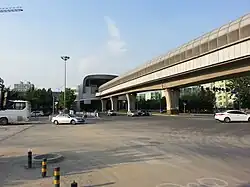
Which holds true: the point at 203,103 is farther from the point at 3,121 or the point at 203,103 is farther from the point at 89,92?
the point at 3,121

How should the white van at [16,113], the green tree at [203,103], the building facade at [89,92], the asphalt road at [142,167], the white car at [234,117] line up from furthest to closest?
the building facade at [89,92], the green tree at [203,103], the white van at [16,113], the white car at [234,117], the asphalt road at [142,167]

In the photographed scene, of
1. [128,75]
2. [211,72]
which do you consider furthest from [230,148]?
[128,75]

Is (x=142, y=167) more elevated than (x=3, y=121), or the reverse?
(x=3, y=121)

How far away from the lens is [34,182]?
842 centimetres

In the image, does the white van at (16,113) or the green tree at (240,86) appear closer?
the white van at (16,113)

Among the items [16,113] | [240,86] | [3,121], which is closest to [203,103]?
[240,86]

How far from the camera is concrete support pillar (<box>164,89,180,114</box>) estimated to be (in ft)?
200

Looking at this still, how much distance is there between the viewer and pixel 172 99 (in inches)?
2435

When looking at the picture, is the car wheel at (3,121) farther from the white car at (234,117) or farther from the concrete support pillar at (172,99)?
the concrete support pillar at (172,99)

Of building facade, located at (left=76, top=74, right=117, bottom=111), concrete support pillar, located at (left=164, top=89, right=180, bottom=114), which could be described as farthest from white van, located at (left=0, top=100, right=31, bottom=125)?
building facade, located at (left=76, top=74, right=117, bottom=111)

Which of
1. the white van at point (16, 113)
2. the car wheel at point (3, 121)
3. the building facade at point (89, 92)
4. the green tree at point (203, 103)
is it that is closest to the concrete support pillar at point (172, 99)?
the white van at point (16, 113)

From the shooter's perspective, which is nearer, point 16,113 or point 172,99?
point 16,113

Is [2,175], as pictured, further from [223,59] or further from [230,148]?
[223,59]

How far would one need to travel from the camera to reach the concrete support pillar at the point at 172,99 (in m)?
60.8
